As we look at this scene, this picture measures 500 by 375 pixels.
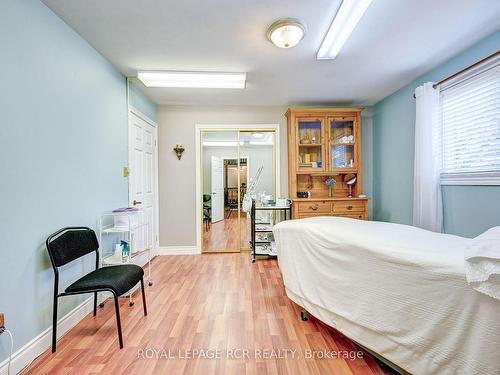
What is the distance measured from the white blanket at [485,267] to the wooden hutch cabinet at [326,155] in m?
2.48

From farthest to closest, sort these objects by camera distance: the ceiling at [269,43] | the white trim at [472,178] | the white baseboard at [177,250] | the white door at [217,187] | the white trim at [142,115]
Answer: the white door at [217,187] < the white baseboard at [177,250] < the white trim at [142,115] < the white trim at [472,178] < the ceiling at [269,43]

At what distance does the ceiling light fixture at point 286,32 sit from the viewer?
5.87 ft

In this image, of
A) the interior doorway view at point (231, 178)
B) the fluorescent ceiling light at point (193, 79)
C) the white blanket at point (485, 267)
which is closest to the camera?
the white blanket at point (485, 267)

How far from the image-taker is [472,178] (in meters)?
2.18

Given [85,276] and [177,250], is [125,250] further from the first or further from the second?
[177,250]

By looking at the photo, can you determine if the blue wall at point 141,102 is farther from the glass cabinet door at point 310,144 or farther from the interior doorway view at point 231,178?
the glass cabinet door at point 310,144

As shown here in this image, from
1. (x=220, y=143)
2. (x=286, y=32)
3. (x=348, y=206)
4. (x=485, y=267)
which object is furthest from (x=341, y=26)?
(x=220, y=143)

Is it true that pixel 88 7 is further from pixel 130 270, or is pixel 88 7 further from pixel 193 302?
pixel 193 302

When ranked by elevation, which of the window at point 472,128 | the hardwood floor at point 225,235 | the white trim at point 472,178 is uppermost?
the window at point 472,128

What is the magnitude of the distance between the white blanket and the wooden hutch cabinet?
Result: 2.48m

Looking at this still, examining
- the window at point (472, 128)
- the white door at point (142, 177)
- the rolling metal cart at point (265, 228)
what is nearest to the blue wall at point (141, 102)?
the white door at point (142, 177)

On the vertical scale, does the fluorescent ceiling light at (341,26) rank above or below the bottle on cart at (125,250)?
above

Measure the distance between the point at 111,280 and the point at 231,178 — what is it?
3.34m

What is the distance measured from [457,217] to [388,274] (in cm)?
183
